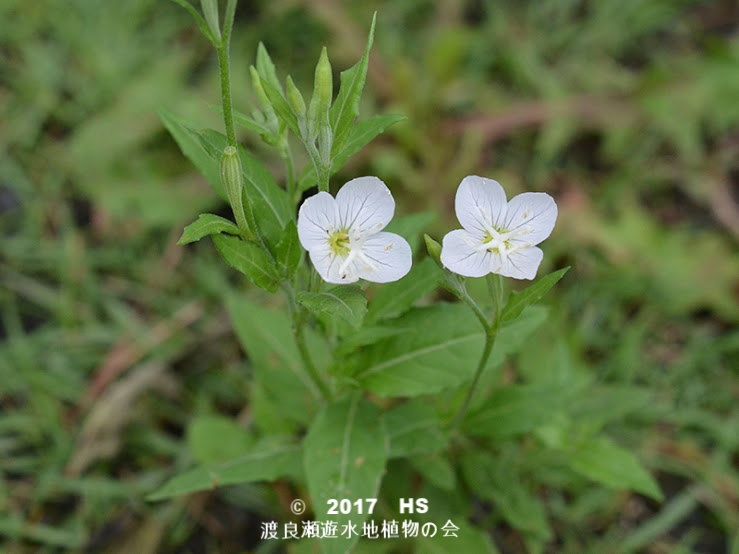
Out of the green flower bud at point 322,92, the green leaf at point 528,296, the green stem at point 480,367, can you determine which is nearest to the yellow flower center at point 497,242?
the green leaf at point 528,296

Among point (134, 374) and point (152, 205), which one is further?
point (152, 205)

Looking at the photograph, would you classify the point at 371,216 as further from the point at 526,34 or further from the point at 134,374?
the point at 526,34

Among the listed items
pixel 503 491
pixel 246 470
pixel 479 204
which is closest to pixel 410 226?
pixel 479 204

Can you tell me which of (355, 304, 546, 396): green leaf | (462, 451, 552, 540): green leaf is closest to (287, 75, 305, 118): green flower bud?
(355, 304, 546, 396): green leaf

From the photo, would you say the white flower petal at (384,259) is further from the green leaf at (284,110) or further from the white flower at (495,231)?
the green leaf at (284,110)

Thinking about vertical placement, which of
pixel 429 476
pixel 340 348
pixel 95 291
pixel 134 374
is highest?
pixel 95 291

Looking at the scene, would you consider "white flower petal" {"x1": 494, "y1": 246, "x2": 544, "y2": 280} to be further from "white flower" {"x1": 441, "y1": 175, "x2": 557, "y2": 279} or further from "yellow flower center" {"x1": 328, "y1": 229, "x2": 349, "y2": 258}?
"yellow flower center" {"x1": 328, "y1": 229, "x2": 349, "y2": 258}

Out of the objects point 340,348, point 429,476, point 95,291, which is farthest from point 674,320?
point 95,291

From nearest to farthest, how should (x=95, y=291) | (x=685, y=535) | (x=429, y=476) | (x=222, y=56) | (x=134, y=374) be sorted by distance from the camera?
(x=222, y=56) → (x=429, y=476) → (x=685, y=535) → (x=134, y=374) → (x=95, y=291)
